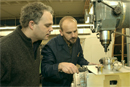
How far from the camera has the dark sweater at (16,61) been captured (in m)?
0.64

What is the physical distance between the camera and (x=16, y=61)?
2.28ft

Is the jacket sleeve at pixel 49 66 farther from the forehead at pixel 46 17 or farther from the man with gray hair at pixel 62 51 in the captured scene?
the forehead at pixel 46 17

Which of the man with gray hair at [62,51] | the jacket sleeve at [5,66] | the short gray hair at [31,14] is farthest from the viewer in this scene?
the man with gray hair at [62,51]

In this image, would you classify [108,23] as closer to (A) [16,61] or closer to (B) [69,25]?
(B) [69,25]

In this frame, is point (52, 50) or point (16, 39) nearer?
point (16, 39)

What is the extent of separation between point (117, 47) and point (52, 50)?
3.28m

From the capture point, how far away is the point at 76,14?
4531mm

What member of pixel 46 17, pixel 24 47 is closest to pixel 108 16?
pixel 46 17

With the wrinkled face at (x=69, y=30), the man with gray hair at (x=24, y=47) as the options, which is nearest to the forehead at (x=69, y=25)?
the wrinkled face at (x=69, y=30)

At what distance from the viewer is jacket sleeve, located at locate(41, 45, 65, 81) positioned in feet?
2.99

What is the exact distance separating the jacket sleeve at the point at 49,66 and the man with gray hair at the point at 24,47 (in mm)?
127

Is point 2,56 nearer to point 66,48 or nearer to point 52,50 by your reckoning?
point 52,50

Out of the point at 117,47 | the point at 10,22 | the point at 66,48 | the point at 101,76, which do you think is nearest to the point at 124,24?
the point at 101,76

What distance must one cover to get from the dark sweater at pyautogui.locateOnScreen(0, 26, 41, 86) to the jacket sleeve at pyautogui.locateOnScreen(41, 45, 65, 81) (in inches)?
5.7
